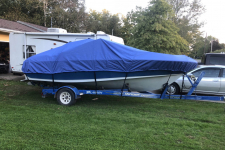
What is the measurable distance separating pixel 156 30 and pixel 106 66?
32.0ft

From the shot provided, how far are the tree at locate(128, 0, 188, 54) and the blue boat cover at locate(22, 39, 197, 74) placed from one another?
8.65m

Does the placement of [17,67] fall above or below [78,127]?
above

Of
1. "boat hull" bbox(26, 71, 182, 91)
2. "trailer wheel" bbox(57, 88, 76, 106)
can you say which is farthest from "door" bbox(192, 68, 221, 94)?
"trailer wheel" bbox(57, 88, 76, 106)

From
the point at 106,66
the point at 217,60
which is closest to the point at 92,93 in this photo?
the point at 106,66

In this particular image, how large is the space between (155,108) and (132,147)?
286 cm

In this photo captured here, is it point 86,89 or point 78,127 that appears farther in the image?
point 86,89

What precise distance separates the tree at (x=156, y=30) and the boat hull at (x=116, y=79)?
8.69 m

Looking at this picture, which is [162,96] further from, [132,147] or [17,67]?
[17,67]

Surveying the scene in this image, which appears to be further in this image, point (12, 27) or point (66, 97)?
point (12, 27)

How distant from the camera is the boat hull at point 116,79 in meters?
5.69

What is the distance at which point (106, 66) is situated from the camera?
5559mm

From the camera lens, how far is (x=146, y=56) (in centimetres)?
549

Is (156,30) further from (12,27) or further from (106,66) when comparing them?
(12,27)

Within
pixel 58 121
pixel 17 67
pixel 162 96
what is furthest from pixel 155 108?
pixel 17 67
